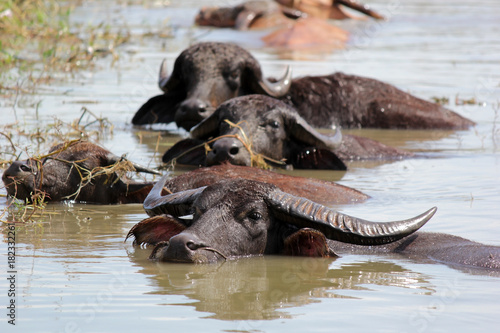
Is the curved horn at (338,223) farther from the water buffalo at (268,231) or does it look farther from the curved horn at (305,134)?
the curved horn at (305,134)

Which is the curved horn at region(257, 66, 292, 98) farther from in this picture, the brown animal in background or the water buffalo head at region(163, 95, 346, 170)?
the brown animal in background

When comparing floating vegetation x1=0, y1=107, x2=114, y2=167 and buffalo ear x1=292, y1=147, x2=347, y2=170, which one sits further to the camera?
A: buffalo ear x1=292, y1=147, x2=347, y2=170

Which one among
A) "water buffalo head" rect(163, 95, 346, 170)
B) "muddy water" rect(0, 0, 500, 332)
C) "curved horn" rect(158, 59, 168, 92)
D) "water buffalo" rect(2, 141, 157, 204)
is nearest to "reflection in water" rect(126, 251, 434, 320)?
"muddy water" rect(0, 0, 500, 332)

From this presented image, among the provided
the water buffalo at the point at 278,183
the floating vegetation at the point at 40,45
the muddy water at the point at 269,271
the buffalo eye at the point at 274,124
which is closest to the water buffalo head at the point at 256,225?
the muddy water at the point at 269,271

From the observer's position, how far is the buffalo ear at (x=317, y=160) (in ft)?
29.9

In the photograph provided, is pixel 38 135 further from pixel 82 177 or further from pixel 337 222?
pixel 337 222

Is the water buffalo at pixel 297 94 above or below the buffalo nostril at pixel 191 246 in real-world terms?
below

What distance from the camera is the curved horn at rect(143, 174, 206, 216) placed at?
568cm

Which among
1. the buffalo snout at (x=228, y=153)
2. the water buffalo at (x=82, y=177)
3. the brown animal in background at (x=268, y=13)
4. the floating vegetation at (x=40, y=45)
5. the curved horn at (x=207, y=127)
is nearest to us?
the water buffalo at (x=82, y=177)

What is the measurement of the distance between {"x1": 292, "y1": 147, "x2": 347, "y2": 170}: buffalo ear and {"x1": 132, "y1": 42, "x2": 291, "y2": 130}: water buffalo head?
172 centimetres

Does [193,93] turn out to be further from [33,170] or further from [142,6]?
[142,6]

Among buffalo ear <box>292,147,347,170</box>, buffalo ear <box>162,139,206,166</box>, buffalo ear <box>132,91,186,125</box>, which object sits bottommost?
buffalo ear <box>132,91,186,125</box>

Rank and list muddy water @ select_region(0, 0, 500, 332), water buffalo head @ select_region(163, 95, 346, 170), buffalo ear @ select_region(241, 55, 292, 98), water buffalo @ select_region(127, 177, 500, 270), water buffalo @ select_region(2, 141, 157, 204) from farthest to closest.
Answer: buffalo ear @ select_region(241, 55, 292, 98) < water buffalo head @ select_region(163, 95, 346, 170) < water buffalo @ select_region(2, 141, 157, 204) < water buffalo @ select_region(127, 177, 500, 270) < muddy water @ select_region(0, 0, 500, 332)

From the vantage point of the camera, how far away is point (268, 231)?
220 inches
